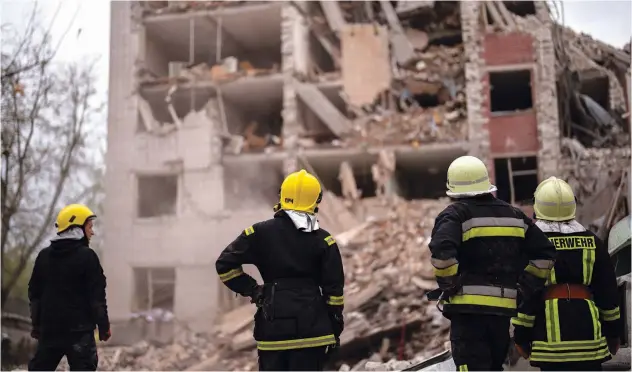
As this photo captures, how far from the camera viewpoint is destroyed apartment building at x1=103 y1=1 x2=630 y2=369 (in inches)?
339

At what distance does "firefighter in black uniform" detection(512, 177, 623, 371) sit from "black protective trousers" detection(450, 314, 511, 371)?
0.31m

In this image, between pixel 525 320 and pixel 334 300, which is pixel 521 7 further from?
pixel 334 300

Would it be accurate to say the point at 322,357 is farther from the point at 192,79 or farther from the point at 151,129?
the point at 192,79

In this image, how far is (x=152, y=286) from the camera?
877cm

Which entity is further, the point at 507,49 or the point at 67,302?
the point at 507,49

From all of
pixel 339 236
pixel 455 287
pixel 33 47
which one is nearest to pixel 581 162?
pixel 339 236

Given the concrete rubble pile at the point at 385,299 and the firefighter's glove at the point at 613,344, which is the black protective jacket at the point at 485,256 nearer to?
the firefighter's glove at the point at 613,344

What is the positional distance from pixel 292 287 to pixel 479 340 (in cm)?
92

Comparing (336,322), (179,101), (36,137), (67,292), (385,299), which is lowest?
(385,299)

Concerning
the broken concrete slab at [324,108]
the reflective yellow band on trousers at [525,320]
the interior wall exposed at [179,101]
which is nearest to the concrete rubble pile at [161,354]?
the interior wall exposed at [179,101]

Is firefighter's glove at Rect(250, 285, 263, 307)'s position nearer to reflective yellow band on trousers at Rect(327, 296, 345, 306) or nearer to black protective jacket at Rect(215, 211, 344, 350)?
black protective jacket at Rect(215, 211, 344, 350)

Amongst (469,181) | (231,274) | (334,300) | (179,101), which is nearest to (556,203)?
(469,181)

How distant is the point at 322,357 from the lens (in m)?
2.94

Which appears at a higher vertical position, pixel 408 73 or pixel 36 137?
pixel 408 73
